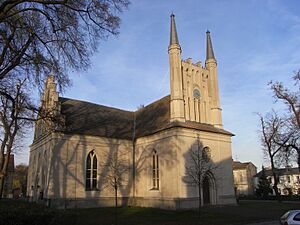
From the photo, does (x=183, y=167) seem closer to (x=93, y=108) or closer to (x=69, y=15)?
(x=93, y=108)

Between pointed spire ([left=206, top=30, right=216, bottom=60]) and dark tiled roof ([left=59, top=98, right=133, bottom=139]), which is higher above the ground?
pointed spire ([left=206, top=30, right=216, bottom=60])

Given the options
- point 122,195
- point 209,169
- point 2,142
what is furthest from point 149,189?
point 2,142

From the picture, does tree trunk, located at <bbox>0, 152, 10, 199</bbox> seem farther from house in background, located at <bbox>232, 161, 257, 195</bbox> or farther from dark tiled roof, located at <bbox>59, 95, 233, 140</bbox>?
house in background, located at <bbox>232, 161, 257, 195</bbox>

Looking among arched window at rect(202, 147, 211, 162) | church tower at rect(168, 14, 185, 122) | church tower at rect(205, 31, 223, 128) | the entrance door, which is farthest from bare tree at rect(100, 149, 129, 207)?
church tower at rect(205, 31, 223, 128)

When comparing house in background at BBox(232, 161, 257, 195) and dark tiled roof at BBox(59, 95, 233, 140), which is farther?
house in background at BBox(232, 161, 257, 195)

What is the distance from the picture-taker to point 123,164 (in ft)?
110

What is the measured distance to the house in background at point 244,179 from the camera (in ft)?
273

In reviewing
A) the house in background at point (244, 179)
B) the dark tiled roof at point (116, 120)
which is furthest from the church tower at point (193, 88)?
the house in background at point (244, 179)

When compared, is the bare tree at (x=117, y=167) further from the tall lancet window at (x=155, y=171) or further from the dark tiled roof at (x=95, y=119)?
the tall lancet window at (x=155, y=171)

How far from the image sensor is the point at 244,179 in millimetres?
84562

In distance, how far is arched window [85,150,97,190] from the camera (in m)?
30.5

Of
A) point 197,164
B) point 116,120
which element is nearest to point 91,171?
point 116,120

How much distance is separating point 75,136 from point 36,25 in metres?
18.4

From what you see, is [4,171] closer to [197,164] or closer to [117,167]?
[117,167]
